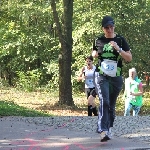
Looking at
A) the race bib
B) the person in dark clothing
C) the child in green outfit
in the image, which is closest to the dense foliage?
the child in green outfit

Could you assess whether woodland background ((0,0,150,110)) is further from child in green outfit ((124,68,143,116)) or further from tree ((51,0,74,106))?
child in green outfit ((124,68,143,116))

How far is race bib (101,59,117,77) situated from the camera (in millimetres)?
6312

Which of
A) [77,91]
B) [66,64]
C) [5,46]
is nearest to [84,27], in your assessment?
[77,91]

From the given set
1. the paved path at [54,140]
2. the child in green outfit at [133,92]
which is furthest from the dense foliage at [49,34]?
the paved path at [54,140]

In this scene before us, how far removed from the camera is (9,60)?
116 ft

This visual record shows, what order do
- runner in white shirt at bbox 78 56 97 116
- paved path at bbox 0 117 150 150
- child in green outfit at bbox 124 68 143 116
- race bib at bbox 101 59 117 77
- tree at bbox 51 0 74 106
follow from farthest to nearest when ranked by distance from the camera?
1. tree at bbox 51 0 74 106
2. child in green outfit at bbox 124 68 143 116
3. runner in white shirt at bbox 78 56 97 116
4. race bib at bbox 101 59 117 77
5. paved path at bbox 0 117 150 150

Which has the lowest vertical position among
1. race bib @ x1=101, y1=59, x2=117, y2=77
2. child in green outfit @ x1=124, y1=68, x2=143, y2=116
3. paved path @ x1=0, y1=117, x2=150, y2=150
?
paved path @ x1=0, y1=117, x2=150, y2=150

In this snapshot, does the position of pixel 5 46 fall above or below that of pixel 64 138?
above

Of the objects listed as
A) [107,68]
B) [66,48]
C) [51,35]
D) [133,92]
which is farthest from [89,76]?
[51,35]

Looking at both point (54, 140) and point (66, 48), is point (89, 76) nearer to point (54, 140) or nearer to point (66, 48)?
point (66, 48)

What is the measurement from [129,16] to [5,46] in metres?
11.0

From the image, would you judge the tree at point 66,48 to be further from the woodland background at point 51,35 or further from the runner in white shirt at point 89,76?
the runner in white shirt at point 89,76

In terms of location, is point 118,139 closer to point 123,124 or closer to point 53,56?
point 123,124

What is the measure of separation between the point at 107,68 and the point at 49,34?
2504 cm
